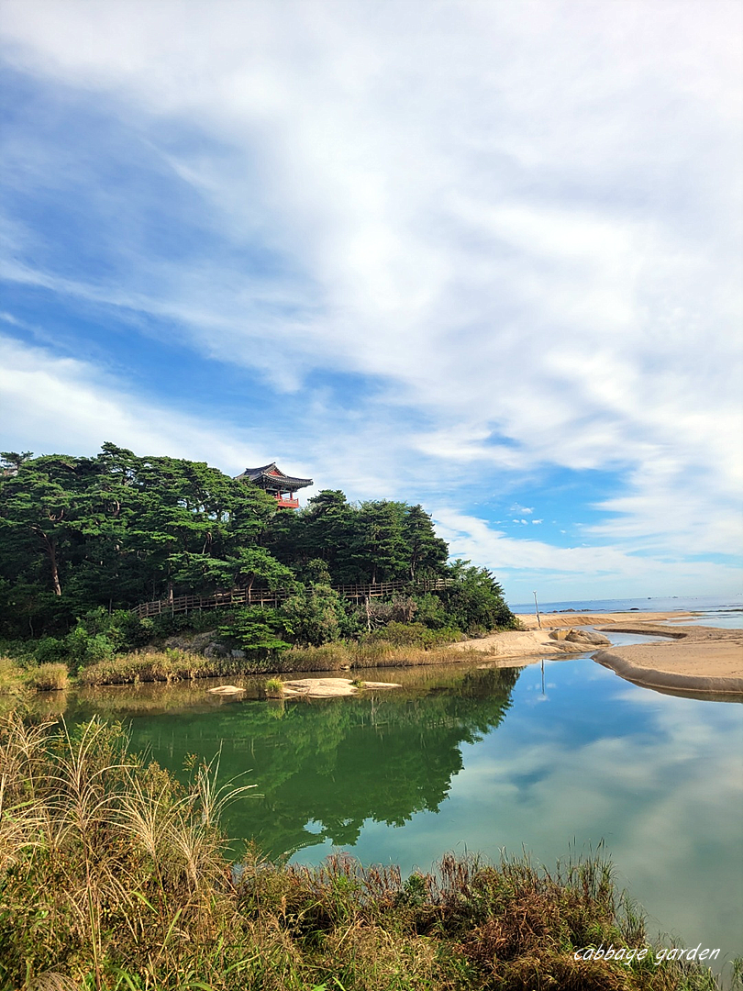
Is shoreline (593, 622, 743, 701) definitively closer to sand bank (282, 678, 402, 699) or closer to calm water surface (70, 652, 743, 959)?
calm water surface (70, 652, 743, 959)

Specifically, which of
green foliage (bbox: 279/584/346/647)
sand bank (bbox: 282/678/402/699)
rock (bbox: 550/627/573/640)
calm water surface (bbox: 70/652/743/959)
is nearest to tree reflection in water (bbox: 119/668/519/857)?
calm water surface (bbox: 70/652/743/959)

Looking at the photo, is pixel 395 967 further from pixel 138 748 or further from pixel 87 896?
pixel 138 748

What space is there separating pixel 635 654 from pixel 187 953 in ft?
84.5

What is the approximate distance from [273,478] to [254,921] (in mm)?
37006

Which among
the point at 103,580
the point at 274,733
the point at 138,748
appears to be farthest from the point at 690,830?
the point at 103,580

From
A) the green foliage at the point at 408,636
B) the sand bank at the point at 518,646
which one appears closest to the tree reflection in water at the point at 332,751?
Answer: the green foliage at the point at 408,636

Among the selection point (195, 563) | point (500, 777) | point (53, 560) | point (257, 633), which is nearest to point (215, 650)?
point (257, 633)

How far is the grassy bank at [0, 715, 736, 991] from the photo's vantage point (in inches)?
107

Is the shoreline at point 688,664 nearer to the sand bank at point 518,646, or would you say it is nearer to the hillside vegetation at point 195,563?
the sand bank at point 518,646

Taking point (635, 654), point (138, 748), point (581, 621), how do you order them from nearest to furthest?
point (138, 748), point (635, 654), point (581, 621)

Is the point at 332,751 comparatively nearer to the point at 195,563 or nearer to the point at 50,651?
the point at 195,563

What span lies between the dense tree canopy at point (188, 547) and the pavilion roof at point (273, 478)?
7.10 metres

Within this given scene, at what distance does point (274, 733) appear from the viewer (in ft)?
47.1

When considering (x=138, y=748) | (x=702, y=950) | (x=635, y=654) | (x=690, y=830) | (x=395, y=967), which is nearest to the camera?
(x=395, y=967)
